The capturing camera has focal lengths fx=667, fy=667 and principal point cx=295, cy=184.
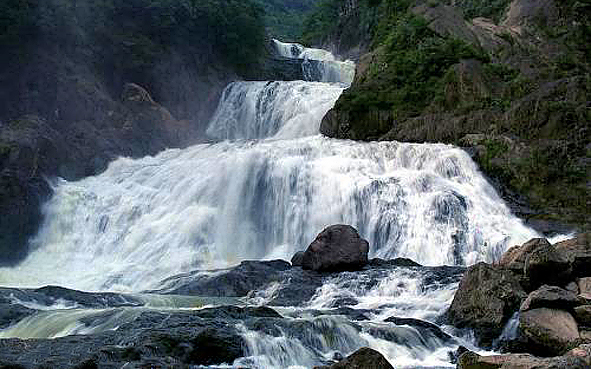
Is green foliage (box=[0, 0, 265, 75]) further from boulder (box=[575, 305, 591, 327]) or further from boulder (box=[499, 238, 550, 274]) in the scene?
boulder (box=[575, 305, 591, 327])

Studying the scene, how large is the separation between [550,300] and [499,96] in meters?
17.3

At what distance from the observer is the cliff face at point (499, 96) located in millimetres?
24875

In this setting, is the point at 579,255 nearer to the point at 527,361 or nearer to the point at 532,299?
the point at 532,299

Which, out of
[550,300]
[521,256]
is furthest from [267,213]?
[550,300]

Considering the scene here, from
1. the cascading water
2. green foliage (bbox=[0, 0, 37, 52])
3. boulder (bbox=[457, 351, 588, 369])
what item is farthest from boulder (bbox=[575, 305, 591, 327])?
green foliage (bbox=[0, 0, 37, 52])

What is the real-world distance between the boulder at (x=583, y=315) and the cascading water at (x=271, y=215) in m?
5.18

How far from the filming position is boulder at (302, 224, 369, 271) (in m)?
19.6

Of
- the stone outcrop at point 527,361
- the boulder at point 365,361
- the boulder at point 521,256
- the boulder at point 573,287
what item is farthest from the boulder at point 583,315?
the boulder at point 365,361

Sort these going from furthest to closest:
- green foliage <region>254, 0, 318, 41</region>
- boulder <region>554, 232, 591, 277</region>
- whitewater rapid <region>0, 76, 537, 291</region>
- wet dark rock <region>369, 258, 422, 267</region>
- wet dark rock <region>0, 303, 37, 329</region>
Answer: green foliage <region>254, 0, 318, 41</region> < whitewater rapid <region>0, 76, 537, 291</region> < wet dark rock <region>369, 258, 422, 267</region> < wet dark rock <region>0, 303, 37, 329</region> < boulder <region>554, 232, 591, 277</region>

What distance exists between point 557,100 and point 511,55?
499cm

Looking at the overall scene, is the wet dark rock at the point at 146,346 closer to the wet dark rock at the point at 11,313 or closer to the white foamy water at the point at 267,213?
the wet dark rock at the point at 11,313

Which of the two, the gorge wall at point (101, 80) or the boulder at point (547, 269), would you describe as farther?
the gorge wall at point (101, 80)

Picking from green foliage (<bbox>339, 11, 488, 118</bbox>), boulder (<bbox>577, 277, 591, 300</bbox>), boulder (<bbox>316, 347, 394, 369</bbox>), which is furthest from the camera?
green foliage (<bbox>339, 11, 488, 118</bbox>)

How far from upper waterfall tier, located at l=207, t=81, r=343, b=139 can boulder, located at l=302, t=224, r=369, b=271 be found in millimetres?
14740
